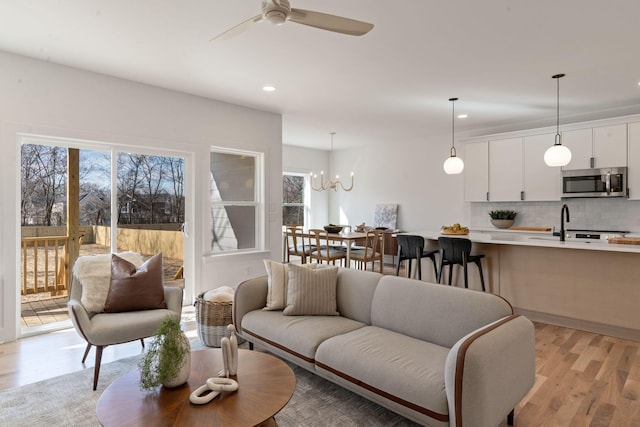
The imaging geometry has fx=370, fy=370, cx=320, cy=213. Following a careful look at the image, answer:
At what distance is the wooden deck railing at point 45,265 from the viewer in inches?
152

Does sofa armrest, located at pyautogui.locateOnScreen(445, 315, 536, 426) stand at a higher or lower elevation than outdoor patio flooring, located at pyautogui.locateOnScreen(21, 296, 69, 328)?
higher

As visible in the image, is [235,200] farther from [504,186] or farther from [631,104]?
[631,104]

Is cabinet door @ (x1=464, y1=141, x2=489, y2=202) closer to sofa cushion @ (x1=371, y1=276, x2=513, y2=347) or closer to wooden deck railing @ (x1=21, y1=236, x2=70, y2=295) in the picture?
sofa cushion @ (x1=371, y1=276, x2=513, y2=347)

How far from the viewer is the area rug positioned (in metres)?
2.16

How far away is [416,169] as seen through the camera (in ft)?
25.0

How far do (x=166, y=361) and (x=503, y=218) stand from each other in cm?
598

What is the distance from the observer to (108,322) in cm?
266

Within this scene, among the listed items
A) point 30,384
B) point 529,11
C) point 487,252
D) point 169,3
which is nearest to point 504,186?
point 487,252

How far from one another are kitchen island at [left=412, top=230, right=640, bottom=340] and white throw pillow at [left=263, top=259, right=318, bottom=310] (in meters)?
2.41

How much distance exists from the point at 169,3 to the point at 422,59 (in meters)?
2.26

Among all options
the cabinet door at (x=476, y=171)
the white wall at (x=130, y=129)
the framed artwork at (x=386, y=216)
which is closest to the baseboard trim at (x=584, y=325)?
the cabinet door at (x=476, y=171)

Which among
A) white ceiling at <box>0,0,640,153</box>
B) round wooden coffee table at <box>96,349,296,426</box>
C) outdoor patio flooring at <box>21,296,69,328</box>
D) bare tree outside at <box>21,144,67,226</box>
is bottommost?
outdoor patio flooring at <box>21,296,69,328</box>

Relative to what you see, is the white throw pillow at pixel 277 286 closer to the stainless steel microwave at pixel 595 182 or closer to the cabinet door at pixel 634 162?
the stainless steel microwave at pixel 595 182

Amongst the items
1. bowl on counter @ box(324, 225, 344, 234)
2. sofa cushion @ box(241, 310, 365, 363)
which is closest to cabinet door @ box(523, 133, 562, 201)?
bowl on counter @ box(324, 225, 344, 234)
